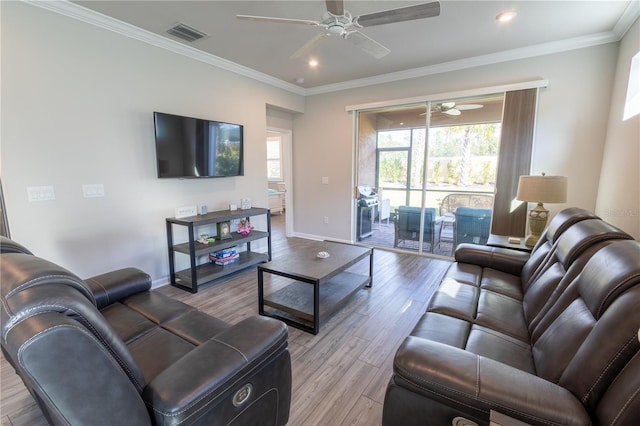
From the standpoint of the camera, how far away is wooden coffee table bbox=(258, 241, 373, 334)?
254 cm

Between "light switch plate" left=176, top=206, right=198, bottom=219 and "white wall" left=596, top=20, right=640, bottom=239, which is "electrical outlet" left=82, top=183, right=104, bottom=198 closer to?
"light switch plate" left=176, top=206, right=198, bottom=219

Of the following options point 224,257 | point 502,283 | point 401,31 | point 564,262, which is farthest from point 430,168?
point 224,257

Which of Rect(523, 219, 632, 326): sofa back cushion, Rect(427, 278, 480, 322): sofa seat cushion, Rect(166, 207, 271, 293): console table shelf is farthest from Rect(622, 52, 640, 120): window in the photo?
Rect(166, 207, 271, 293): console table shelf

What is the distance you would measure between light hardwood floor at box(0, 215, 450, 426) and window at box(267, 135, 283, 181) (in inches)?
239

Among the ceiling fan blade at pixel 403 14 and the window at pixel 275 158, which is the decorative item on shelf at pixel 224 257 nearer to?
the ceiling fan blade at pixel 403 14

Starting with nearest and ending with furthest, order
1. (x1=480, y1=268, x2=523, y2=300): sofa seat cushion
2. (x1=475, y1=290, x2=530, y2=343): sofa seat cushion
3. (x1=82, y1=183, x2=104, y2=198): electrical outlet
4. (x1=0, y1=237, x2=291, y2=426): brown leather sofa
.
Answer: (x1=0, y1=237, x2=291, y2=426): brown leather sofa, (x1=475, y1=290, x2=530, y2=343): sofa seat cushion, (x1=480, y1=268, x2=523, y2=300): sofa seat cushion, (x1=82, y1=183, x2=104, y2=198): electrical outlet

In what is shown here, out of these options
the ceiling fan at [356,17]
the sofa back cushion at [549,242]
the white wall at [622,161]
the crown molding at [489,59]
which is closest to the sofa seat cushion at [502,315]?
the sofa back cushion at [549,242]

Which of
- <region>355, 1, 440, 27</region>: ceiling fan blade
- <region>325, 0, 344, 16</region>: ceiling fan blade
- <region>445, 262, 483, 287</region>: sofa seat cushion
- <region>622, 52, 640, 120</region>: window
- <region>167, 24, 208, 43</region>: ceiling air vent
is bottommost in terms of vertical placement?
<region>445, 262, 483, 287</region>: sofa seat cushion

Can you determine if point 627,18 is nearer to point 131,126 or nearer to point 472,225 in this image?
point 472,225

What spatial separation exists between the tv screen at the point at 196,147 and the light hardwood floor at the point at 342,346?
1426mm

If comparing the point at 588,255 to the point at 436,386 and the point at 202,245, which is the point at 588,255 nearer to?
the point at 436,386

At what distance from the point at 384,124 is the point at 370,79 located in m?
0.77

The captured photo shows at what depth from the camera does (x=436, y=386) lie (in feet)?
3.59

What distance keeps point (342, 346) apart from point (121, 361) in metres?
1.74
